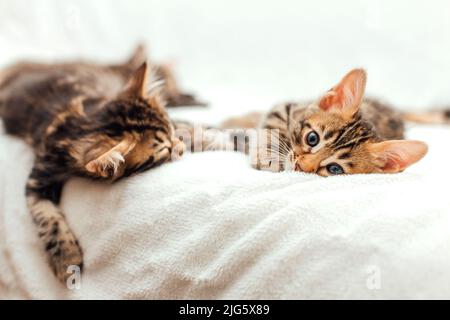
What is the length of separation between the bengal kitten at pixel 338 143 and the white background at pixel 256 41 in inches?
25.6

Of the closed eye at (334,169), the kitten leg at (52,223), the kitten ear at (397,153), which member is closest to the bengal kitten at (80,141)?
the kitten leg at (52,223)

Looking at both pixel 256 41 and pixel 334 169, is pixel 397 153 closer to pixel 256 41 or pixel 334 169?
pixel 334 169

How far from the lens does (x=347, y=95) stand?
126cm

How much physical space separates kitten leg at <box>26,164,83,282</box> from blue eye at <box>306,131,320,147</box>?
0.73 meters

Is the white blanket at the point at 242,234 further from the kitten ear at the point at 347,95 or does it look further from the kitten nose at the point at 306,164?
the kitten ear at the point at 347,95

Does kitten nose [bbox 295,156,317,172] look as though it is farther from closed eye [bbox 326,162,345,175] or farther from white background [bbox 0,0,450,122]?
white background [bbox 0,0,450,122]

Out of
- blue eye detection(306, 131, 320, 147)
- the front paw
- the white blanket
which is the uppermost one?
blue eye detection(306, 131, 320, 147)

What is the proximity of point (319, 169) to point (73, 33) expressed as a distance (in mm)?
2032

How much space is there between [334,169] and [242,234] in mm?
350

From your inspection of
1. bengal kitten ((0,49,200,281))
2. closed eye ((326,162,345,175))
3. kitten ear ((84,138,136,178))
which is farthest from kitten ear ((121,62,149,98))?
closed eye ((326,162,345,175))

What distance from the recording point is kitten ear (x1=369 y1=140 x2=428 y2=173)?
112 cm

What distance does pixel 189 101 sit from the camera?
2.25 meters

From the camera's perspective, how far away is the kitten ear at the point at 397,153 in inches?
44.1
